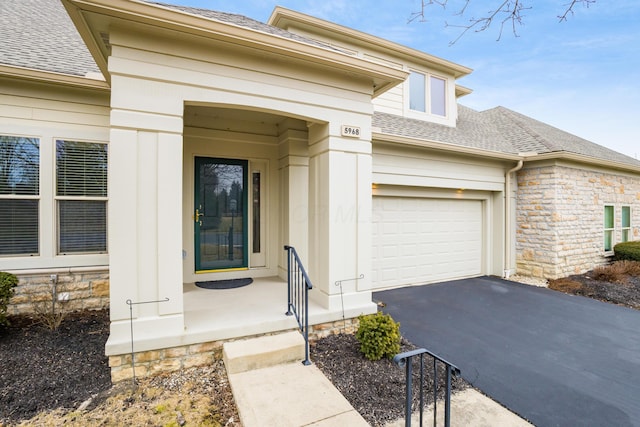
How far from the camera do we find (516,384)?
2.86 metres

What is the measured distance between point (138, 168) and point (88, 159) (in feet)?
7.70

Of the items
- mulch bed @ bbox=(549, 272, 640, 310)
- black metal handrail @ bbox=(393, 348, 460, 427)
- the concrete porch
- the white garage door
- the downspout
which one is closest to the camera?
black metal handrail @ bbox=(393, 348, 460, 427)

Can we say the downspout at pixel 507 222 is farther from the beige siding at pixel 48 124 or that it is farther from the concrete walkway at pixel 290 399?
the beige siding at pixel 48 124

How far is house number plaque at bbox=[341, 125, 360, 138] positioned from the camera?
370cm

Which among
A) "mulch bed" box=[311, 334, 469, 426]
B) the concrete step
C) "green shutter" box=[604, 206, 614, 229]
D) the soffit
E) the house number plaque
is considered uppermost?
the soffit

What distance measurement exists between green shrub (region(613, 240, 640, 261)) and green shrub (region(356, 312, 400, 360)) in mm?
8896

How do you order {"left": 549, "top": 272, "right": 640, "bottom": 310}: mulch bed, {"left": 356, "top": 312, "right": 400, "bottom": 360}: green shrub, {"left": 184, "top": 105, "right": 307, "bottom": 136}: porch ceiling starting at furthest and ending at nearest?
{"left": 549, "top": 272, "right": 640, "bottom": 310}: mulch bed
{"left": 184, "top": 105, "right": 307, "bottom": 136}: porch ceiling
{"left": 356, "top": 312, "right": 400, "bottom": 360}: green shrub

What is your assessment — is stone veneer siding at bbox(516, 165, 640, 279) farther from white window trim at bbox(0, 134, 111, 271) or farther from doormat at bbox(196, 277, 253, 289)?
white window trim at bbox(0, 134, 111, 271)

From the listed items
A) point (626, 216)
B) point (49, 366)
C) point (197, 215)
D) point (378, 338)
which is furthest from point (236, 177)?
point (626, 216)

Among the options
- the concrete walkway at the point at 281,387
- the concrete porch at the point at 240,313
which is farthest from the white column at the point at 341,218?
the concrete walkway at the point at 281,387

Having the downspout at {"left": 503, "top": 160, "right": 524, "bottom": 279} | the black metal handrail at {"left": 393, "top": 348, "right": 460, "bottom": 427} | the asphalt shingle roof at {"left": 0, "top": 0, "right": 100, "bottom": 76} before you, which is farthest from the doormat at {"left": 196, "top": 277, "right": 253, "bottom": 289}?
the downspout at {"left": 503, "top": 160, "right": 524, "bottom": 279}

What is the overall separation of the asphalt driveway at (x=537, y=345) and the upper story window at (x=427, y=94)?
182 inches

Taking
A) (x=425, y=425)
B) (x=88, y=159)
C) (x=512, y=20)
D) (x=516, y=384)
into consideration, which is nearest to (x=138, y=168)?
(x=88, y=159)

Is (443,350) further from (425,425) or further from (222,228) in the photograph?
(222,228)
